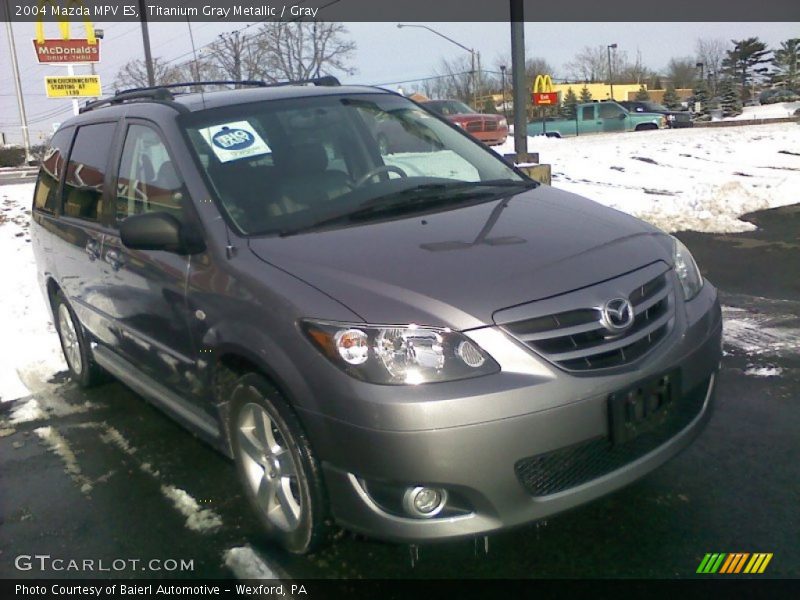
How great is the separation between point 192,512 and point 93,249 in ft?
5.56

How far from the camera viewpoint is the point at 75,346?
17.7ft

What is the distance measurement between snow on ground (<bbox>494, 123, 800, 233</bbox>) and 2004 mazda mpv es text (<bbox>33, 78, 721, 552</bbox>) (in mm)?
6795

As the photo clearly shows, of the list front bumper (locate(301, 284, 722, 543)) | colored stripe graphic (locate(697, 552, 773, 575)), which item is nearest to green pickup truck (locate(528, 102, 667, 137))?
colored stripe graphic (locate(697, 552, 773, 575))

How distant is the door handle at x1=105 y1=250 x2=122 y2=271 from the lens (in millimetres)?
4055

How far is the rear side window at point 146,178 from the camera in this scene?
3.64 metres

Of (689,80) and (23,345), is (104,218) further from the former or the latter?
(689,80)

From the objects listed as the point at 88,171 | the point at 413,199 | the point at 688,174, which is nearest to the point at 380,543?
the point at 413,199

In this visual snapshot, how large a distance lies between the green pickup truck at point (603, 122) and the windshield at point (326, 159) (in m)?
26.5

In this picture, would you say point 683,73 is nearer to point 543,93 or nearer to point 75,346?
point 543,93

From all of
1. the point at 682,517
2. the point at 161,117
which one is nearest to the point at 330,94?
the point at 161,117

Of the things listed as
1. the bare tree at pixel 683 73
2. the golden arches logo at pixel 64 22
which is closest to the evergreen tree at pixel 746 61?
the bare tree at pixel 683 73

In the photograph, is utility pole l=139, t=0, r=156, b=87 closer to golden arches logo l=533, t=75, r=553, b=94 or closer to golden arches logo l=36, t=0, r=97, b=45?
golden arches logo l=36, t=0, r=97, b=45

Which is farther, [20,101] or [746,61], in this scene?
[746,61]

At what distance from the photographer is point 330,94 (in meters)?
4.30
